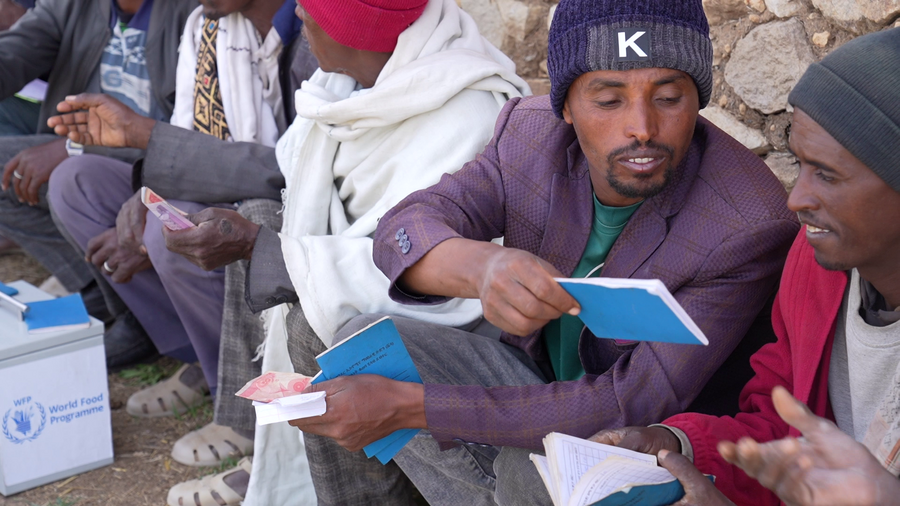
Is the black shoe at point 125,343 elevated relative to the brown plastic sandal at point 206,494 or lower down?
lower down

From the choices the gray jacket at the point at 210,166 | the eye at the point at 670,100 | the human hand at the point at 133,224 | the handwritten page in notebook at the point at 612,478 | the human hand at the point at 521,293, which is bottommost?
the human hand at the point at 133,224

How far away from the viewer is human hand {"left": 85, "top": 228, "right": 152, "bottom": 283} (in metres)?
3.10

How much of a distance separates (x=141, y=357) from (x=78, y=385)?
785 millimetres

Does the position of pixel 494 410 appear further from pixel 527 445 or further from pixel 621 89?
pixel 621 89

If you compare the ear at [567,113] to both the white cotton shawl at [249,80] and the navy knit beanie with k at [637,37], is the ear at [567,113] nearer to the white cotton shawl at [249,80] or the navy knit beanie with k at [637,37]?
the navy knit beanie with k at [637,37]

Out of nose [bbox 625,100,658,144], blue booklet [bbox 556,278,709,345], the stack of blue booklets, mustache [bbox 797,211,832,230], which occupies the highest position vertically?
nose [bbox 625,100,658,144]

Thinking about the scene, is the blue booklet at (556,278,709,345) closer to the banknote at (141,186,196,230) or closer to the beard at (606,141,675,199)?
the beard at (606,141,675,199)

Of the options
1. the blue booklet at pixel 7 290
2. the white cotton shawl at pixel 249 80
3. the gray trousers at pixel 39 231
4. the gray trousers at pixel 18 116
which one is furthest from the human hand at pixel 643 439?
the gray trousers at pixel 18 116

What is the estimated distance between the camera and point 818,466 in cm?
110

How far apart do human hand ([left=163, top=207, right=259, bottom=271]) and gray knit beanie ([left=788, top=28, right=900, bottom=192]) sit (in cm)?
158

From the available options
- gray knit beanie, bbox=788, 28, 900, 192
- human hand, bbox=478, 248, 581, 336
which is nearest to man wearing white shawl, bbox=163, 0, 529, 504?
human hand, bbox=478, 248, 581, 336

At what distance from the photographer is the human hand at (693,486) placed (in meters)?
1.42

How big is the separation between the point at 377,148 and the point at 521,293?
1142 millimetres

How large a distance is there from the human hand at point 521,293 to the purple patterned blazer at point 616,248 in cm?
23
